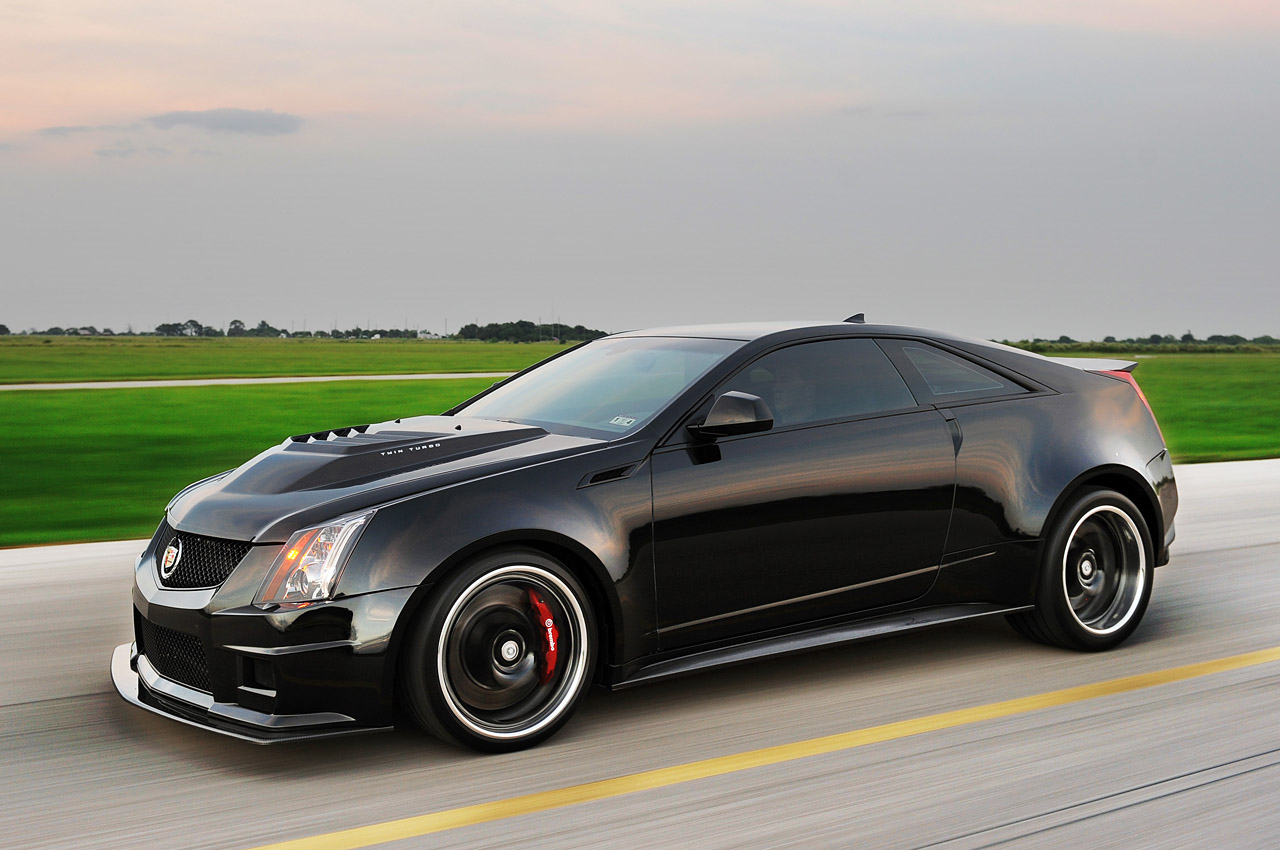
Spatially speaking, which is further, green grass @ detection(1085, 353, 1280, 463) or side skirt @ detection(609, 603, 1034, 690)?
green grass @ detection(1085, 353, 1280, 463)

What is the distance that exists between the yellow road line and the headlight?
802 mm

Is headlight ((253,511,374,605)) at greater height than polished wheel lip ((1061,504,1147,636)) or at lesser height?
greater

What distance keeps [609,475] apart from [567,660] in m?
0.68

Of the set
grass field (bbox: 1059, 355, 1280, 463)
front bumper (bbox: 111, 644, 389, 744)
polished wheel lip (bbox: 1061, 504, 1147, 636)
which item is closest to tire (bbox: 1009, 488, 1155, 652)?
polished wheel lip (bbox: 1061, 504, 1147, 636)

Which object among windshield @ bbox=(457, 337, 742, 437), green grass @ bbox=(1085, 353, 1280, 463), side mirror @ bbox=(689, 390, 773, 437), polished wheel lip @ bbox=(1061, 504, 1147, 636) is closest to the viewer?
side mirror @ bbox=(689, 390, 773, 437)

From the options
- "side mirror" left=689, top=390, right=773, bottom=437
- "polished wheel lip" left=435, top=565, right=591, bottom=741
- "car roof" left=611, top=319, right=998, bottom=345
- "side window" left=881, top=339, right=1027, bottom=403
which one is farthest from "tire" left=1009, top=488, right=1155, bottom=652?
"polished wheel lip" left=435, top=565, right=591, bottom=741

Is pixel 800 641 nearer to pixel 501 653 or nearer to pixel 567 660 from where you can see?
pixel 567 660

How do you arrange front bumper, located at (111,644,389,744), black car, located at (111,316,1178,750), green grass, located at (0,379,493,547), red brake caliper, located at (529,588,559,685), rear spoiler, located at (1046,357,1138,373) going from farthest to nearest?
green grass, located at (0,379,493,547) < rear spoiler, located at (1046,357,1138,373) < red brake caliper, located at (529,588,559,685) < black car, located at (111,316,1178,750) < front bumper, located at (111,644,389,744)

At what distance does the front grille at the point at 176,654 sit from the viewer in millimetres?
4250

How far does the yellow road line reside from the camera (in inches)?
143

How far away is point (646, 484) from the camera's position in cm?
461

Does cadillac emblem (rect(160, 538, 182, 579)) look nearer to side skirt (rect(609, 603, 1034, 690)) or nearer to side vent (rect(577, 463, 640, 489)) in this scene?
side vent (rect(577, 463, 640, 489))

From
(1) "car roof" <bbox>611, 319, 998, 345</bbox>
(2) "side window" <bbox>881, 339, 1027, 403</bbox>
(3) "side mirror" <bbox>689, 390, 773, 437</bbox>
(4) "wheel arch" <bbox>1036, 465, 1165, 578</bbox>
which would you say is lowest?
(4) "wheel arch" <bbox>1036, 465, 1165, 578</bbox>

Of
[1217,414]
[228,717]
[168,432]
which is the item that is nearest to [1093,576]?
[228,717]
